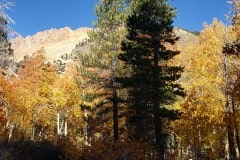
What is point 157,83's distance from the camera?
81.6 ft

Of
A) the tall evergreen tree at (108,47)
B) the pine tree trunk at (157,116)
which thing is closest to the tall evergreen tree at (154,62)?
the pine tree trunk at (157,116)

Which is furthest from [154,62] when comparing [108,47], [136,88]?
[108,47]

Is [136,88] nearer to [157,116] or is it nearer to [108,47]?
[157,116]

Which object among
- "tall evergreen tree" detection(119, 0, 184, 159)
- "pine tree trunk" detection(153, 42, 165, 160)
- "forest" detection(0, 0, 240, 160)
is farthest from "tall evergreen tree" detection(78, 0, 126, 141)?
"pine tree trunk" detection(153, 42, 165, 160)

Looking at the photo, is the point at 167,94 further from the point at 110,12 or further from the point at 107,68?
the point at 110,12

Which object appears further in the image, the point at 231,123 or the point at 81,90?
the point at 81,90

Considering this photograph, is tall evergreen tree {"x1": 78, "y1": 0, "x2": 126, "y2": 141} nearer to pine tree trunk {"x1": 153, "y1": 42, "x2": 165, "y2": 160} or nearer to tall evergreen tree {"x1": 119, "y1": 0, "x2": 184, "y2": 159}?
tall evergreen tree {"x1": 119, "y1": 0, "x2": 184, "y2": 159}

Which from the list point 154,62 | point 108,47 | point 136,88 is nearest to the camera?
point 154,62

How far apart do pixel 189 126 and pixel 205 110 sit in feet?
8.97

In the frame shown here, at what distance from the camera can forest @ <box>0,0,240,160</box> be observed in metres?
23.6

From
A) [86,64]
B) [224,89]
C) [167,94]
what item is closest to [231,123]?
[224,89]

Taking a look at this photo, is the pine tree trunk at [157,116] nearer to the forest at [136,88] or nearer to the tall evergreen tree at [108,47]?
the forest at [136,88]

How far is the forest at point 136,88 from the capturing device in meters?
23.6

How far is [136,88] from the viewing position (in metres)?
27.5
